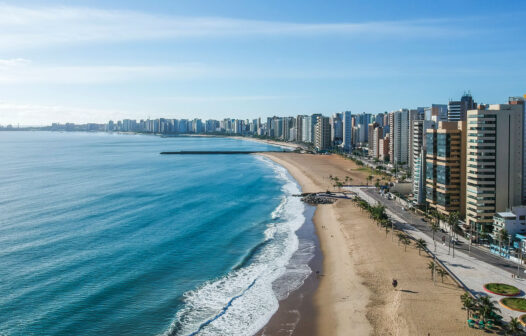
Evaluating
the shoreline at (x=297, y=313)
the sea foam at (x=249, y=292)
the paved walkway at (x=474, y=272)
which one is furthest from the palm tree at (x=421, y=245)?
the sea foam at (x=249, y=292)

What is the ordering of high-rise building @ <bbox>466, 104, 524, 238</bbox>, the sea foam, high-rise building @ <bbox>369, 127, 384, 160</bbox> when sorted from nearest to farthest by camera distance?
the sea foam → high-rise building @ <bbox>466, 104, 524, 238</bbox> → high-rise building @ <bbox>369, 127, 384, 160</bbox>

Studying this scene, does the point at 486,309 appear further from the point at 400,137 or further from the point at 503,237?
the point at 400,137

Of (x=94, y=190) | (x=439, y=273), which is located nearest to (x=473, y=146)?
(x=439, y=273)

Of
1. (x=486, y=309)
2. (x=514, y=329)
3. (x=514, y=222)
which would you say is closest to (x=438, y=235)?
(x=514, y=222)

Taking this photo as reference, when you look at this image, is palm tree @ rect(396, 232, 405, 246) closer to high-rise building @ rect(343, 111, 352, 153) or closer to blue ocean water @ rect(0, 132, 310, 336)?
blue ocean water @ rect(0, 132, 310, 336)

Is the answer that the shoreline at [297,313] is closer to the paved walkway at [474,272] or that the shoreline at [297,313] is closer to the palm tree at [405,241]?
the palm tree at [405,241]

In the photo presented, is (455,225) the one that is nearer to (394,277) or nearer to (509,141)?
(509,141)

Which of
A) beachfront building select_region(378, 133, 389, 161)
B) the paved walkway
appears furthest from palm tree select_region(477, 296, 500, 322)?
beachfront building select_region(378, 133, 389, 161)
